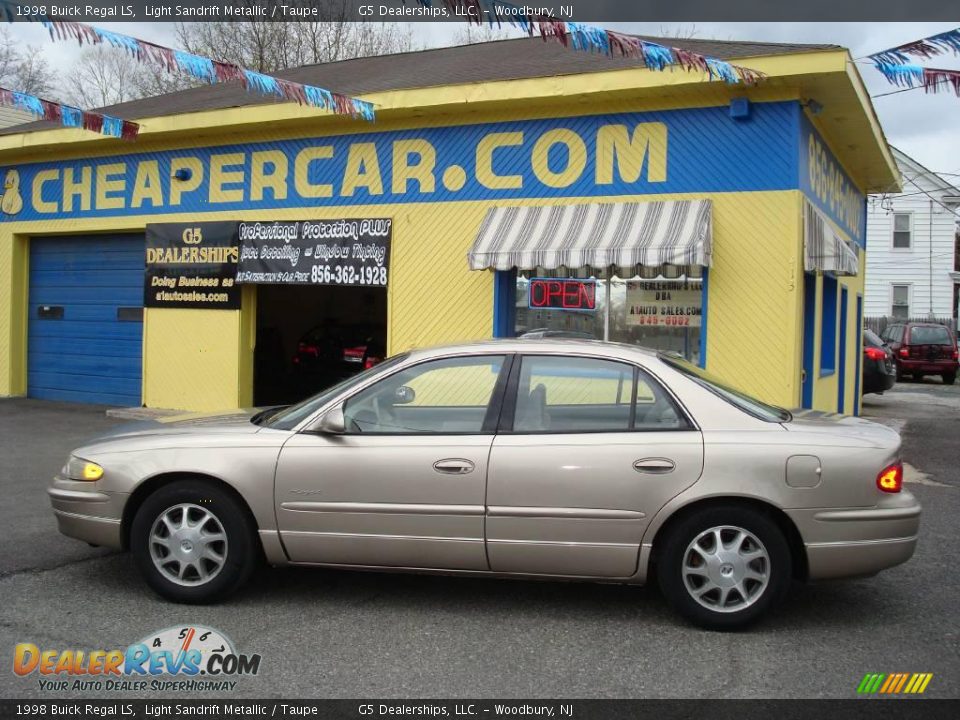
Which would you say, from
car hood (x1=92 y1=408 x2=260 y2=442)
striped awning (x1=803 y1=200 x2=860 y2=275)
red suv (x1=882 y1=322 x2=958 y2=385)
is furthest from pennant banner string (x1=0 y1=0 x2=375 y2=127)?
red suv (x1=882 y1=322 x2=958 y2=385)

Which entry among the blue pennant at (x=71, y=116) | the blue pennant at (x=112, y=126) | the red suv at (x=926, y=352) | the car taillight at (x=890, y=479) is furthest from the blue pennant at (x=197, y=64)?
the red suv at (x=926, y=352)

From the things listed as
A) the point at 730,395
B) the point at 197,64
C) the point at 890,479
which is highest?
the point at 197,64

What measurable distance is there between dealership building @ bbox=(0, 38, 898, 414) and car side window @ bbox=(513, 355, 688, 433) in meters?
5.05

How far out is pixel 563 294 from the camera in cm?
1131

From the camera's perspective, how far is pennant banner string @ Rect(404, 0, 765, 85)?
665cm

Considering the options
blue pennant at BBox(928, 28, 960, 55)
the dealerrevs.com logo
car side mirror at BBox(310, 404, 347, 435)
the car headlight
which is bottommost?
the dealerrevs.com logo

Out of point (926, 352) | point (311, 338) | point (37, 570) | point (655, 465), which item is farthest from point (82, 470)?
point (926, 352)

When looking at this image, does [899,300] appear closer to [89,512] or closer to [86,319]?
[86,319]

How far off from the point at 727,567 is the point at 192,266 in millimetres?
10651

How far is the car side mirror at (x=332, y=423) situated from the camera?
16.2ft

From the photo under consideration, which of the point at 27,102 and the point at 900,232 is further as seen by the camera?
the point at 900,232

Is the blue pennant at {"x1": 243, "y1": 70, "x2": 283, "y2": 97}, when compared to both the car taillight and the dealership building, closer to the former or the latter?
the dealership building

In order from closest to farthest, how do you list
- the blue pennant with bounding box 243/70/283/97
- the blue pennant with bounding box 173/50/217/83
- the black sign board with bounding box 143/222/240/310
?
the blue pennant with bounding box 173/50/217/83
the blue pennant with bounding box 243/70/283/97
the black sign board with bounding box 143/222/240/310

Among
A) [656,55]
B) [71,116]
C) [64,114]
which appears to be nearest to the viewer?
[656,55]
